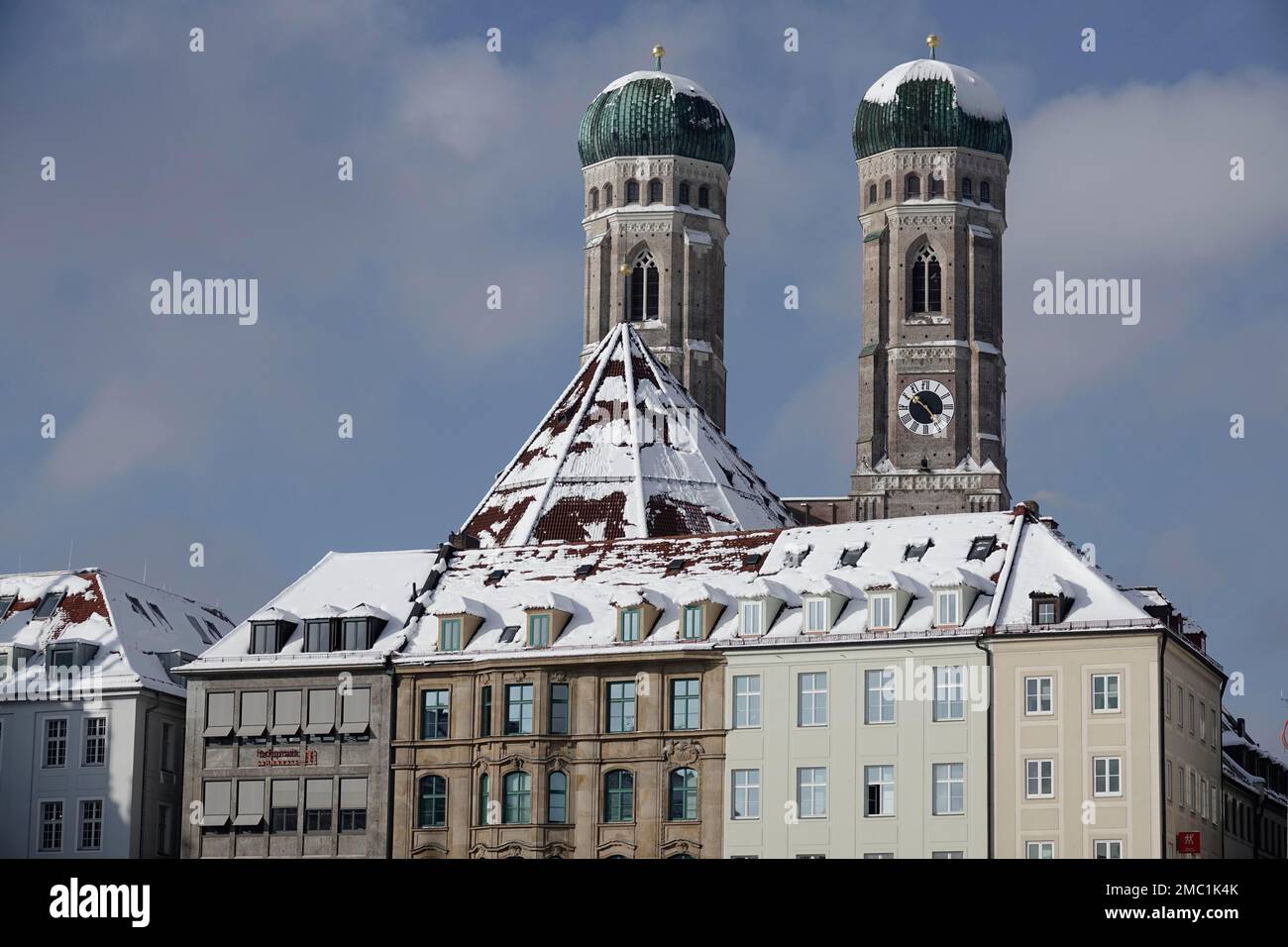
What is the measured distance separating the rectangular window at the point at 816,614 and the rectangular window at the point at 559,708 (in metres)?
7.35

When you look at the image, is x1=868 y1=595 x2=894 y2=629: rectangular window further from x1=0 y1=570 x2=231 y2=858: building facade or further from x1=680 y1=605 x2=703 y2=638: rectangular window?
x1=0 y1=570 x2=231 y2=858: building facade

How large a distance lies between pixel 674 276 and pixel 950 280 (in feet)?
48.6

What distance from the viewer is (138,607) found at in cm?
9988

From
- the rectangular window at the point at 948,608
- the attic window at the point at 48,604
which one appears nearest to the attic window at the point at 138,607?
the attic window at the point at 48,604

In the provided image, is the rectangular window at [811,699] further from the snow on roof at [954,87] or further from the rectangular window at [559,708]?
the snow on roof at [954,87]

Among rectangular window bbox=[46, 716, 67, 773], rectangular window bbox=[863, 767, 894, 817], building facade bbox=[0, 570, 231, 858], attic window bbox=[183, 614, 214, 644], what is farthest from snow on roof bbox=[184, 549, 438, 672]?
rectangular window bbox=[863, 767, 894, 817]

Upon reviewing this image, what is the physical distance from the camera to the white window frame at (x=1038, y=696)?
8275 cm

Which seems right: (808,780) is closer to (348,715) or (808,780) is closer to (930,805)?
(930,805)

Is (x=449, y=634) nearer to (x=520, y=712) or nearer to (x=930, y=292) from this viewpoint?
(x=520, y=712)

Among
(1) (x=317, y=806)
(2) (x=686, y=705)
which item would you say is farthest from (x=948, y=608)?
(1) (x=317, y=806)

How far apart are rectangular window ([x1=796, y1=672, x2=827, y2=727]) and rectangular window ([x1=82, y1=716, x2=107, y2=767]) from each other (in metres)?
21.9

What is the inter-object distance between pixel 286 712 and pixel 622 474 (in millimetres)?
18205

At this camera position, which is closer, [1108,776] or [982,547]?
[1108,776]

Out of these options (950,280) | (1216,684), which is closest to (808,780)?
(1216,684)
